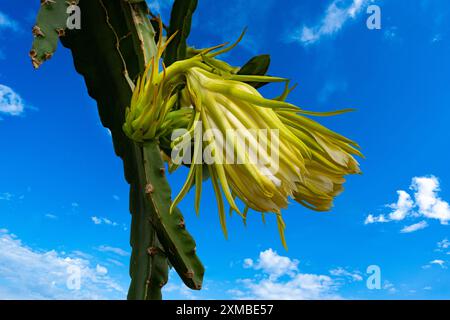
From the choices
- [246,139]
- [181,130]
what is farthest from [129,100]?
[246,139]

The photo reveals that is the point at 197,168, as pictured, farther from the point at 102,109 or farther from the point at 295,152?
the point at 102,109

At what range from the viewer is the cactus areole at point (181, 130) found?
75 cm

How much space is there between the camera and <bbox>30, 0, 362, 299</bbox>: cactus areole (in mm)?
750

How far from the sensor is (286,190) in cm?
74

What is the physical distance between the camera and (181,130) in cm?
85

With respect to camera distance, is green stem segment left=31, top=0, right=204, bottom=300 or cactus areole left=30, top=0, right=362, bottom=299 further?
green stem segment left=31, top=0, right=204, bottom=300

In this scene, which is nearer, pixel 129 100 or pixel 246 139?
pixel 246 139

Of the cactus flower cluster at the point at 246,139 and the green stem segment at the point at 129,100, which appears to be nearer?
the cactus flower cluster at the point at 246,139

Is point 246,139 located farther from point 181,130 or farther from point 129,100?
point 129,100

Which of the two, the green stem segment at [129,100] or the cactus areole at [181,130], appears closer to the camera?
the cactus areole at [181,130]
